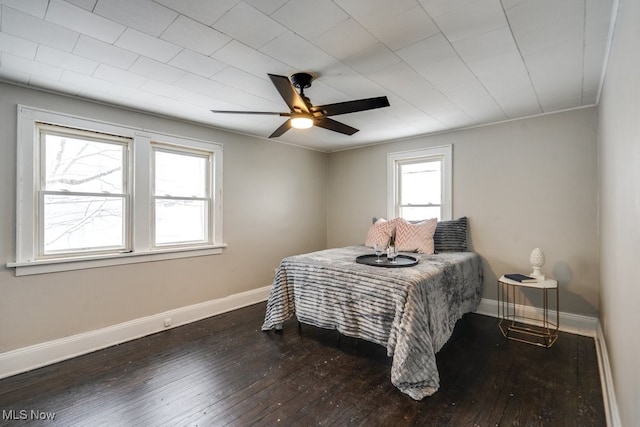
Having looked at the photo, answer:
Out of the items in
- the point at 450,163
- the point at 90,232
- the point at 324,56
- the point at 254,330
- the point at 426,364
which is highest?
the point at 324,56

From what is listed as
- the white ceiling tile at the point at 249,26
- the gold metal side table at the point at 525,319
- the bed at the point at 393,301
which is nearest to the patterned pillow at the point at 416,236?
the bed at the point at 393,301

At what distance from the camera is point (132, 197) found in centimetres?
320

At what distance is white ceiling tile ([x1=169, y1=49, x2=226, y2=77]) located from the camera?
6.89 feet

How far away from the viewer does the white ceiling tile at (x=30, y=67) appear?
2.12 meters

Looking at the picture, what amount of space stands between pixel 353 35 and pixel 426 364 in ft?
7.36

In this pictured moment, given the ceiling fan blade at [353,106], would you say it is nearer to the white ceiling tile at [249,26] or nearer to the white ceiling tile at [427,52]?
the white ceiling tile at [427,52]

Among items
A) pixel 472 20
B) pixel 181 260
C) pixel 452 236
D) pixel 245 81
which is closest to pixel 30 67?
pixel 245 81

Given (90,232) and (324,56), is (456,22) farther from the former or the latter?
(90,232)

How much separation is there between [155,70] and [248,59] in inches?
30.7

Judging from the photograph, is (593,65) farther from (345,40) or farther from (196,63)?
(196,63)

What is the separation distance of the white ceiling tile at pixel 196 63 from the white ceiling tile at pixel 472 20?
151 centimetres

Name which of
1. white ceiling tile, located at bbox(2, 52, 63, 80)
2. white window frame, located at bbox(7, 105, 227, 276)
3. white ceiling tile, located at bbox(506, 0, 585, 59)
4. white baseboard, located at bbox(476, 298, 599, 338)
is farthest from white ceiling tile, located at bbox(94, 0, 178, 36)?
white baseboard, located at bbox(476, 298, 599, 338)

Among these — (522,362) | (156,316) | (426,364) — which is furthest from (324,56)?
(156,316)

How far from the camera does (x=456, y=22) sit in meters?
1.74
